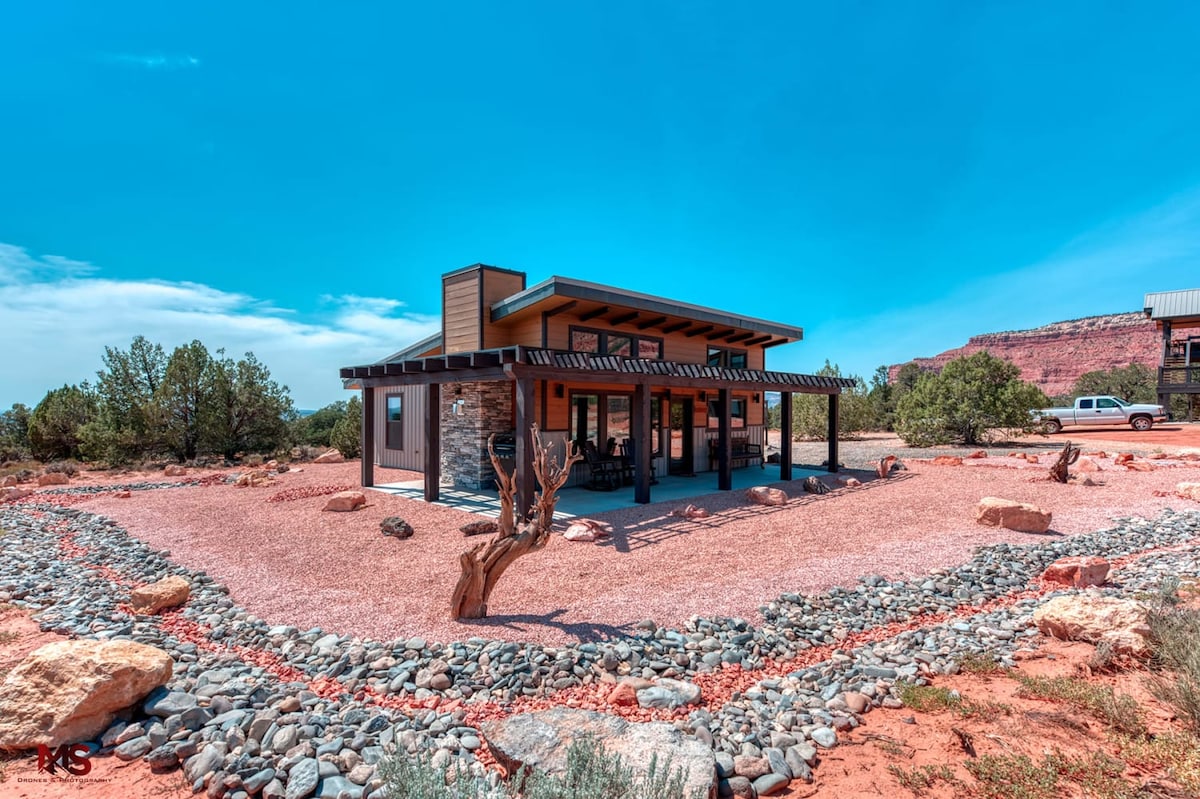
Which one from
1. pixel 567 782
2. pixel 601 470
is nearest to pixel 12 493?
pixel 601 470

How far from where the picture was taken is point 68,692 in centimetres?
296

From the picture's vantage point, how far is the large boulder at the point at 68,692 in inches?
112

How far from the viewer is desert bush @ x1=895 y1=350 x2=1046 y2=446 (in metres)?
18.8

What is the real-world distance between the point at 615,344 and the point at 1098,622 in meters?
9.20

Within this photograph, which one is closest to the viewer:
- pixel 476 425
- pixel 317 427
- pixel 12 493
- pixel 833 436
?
pixel 12 493

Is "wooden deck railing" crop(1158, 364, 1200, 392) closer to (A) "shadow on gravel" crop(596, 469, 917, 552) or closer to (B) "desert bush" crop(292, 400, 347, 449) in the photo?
(A) "shadow on gravel" crop(596, 469, 917, 552)

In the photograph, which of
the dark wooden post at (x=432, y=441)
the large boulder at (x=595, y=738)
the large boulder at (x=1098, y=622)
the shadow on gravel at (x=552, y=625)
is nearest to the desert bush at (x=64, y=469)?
the dark wooden post at (x=432, y=441)

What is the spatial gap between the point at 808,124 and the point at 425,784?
51.1 ft

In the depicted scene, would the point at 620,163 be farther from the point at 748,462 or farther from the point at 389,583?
the point at 389,583

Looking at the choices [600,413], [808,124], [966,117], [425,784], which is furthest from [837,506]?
[966,117]

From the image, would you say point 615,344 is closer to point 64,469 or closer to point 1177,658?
point 1177,658

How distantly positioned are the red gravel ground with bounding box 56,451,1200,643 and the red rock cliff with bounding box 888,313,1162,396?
66.6 meters

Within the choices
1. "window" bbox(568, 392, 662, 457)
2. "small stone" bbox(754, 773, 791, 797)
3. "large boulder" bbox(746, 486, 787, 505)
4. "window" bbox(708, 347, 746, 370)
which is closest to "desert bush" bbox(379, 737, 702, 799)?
"small stone" bbox(754, 773, 791, 797)

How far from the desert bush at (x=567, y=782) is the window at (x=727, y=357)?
41.4 feet
